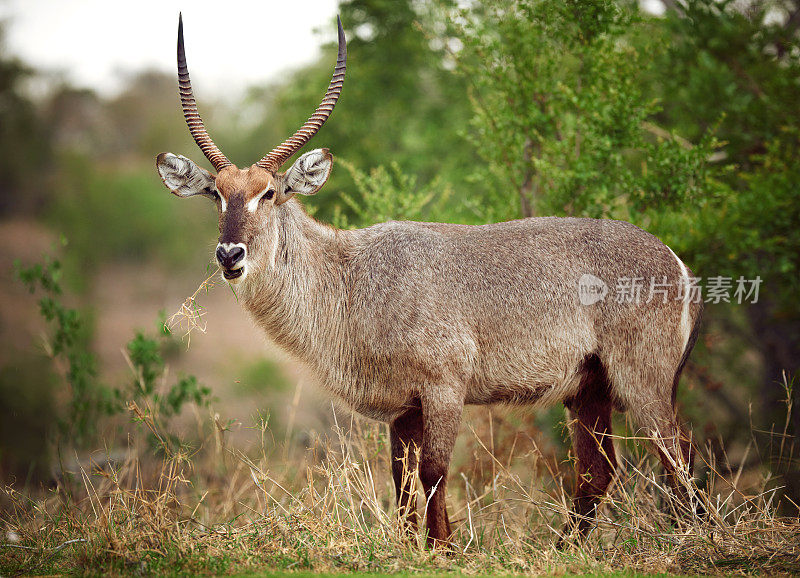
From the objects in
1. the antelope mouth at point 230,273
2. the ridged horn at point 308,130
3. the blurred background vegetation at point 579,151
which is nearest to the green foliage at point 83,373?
the blurred background vegetation at point 579,151

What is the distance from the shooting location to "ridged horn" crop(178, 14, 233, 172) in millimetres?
5645

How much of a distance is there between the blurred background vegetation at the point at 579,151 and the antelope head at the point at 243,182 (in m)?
0.75

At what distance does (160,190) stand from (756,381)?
23.6 meters

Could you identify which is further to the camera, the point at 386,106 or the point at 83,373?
the point at 386,106

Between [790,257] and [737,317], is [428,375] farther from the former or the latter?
[737,317]

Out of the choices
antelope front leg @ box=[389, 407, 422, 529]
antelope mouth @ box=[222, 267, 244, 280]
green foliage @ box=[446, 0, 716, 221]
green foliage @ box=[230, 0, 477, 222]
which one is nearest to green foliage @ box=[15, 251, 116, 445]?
antelope mouth @ box=[222, 267, 244, 280]

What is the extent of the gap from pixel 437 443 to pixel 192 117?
9.92ft

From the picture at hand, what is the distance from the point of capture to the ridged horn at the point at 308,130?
552 centimetres

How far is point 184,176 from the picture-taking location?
555 centimetres

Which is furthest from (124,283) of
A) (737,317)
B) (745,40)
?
(745,40)

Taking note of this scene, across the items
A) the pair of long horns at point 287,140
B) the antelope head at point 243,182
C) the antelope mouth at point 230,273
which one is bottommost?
the antelope mouth at point 230,273

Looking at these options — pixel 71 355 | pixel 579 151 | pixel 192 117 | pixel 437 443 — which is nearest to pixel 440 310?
pixel 437 443

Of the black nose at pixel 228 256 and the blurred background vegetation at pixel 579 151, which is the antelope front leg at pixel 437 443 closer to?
the blurred background vegetation at pixel 579 151

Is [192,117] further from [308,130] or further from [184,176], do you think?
[308,130]
